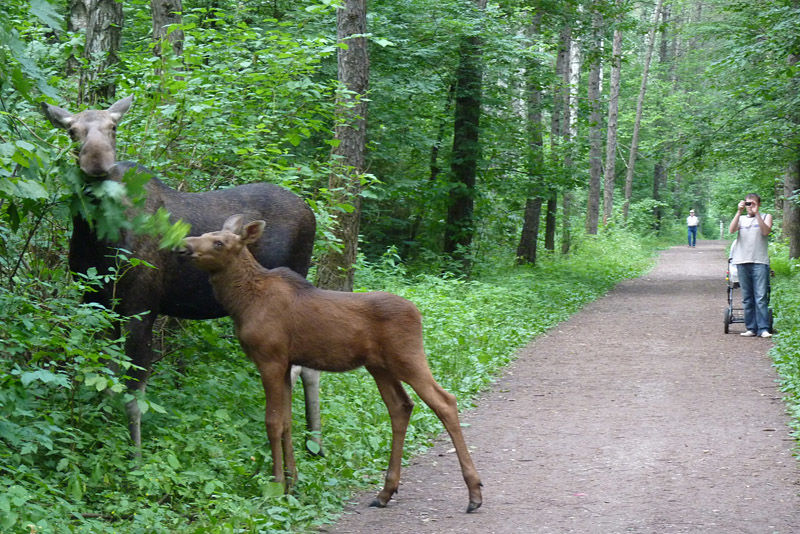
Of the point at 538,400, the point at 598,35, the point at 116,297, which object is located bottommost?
the point at 538,400

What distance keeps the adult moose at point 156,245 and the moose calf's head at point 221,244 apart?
1.56 ft

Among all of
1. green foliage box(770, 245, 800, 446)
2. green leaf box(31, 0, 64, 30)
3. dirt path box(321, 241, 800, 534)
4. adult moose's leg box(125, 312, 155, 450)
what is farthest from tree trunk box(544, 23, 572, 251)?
green leaf box(31, 0, 64, 30)

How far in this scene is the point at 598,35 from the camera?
25188 millimetres

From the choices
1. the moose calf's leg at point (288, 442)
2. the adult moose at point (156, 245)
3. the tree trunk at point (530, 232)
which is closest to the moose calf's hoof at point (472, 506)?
the moose calf's leg at point (288, 442)

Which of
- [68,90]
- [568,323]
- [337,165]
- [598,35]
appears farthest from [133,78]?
[598,35]

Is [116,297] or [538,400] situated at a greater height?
[116,297]

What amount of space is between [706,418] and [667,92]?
2113 inches

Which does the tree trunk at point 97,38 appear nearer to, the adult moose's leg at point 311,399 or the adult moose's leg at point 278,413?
the adult moose's leg at point 311,399

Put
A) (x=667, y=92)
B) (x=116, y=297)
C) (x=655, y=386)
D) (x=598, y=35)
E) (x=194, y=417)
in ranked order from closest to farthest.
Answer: (x=116, y=297) < (x=194, y=417) < (x=655, y=386) < (x=598, y=35) < (x=667, y=92)

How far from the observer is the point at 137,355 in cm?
638

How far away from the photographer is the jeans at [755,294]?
568 inches

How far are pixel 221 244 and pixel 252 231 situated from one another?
0.24 metres

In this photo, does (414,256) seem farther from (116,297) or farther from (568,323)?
(116,297)

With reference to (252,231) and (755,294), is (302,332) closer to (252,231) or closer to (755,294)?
(252,231)
